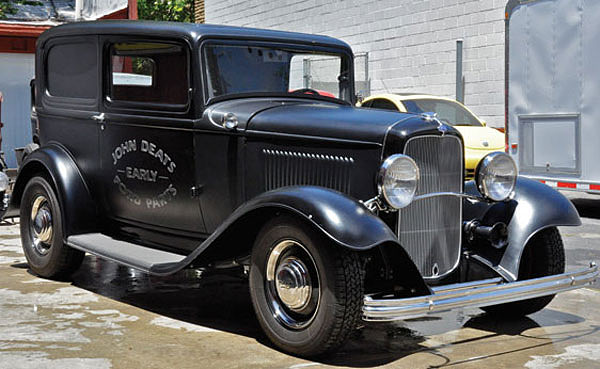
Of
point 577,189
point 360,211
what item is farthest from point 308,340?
point 577,189

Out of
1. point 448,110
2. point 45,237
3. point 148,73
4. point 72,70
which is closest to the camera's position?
point 148,73

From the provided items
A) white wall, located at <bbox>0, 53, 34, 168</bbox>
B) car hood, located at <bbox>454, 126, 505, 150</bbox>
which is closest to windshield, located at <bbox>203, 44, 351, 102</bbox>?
car hood, located at <bbox>454, 126, 505, 150</bbox>

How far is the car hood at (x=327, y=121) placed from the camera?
192 inches

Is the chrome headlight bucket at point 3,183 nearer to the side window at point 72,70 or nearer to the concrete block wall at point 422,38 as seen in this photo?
the side window at point 72,70

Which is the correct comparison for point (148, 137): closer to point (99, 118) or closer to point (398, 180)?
point (99, 118)

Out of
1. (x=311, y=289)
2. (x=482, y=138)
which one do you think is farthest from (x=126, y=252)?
(x=482, y=138)

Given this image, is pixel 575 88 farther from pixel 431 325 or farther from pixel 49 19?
pixel 49 19

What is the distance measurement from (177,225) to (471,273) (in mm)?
1995

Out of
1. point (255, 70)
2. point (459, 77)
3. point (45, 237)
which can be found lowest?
point (45, 237)

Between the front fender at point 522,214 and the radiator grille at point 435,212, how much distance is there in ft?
0.94

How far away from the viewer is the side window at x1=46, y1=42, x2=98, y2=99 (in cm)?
662

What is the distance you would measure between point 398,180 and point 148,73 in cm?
235

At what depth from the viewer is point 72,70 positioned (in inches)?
270

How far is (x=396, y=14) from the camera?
56.4ft
